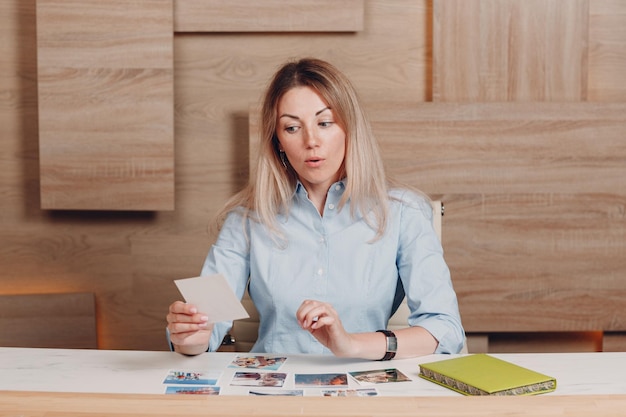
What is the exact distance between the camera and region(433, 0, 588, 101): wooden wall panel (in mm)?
2834

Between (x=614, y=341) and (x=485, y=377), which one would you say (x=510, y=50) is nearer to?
(x=614, y=341)

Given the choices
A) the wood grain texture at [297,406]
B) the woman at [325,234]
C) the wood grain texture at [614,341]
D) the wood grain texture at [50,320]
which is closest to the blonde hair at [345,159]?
the woman at [325,234]

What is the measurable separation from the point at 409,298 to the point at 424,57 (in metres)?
1.45

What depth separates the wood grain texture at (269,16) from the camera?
2.83 meters

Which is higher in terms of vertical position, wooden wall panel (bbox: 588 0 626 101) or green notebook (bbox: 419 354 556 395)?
wooden wall panel (bbox: 588 0 626 101)

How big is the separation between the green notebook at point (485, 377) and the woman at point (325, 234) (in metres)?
0.38

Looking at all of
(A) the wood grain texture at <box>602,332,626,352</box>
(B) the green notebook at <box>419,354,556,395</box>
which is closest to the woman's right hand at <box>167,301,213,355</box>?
(B) the green notebook at <box>419,354,556,395</box>

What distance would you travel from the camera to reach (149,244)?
3.05 metres

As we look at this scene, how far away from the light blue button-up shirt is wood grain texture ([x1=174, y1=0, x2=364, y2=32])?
1.14 meters

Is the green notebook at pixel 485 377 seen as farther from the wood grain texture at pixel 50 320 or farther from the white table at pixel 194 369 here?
the wood grain texture at pixel 50 320

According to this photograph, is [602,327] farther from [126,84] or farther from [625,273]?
[126,84]

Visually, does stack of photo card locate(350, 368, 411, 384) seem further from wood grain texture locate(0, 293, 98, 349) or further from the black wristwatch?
wood grain texture locate(0, 293, 98, 349)

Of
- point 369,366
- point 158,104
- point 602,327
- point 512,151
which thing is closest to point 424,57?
point 512,151

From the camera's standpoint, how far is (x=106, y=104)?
2.86 metres
